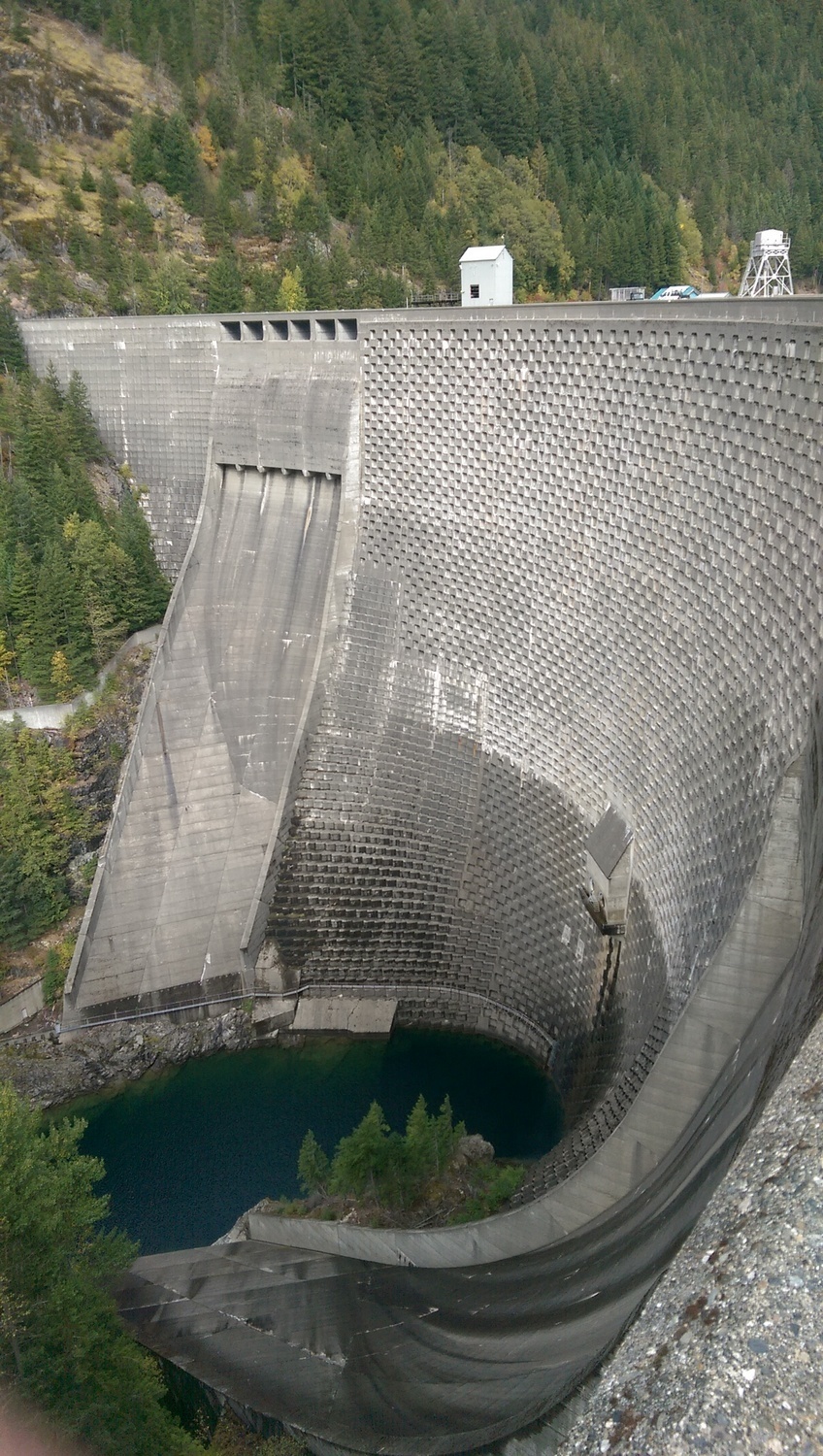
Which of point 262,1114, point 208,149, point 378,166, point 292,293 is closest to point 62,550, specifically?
point 292,293

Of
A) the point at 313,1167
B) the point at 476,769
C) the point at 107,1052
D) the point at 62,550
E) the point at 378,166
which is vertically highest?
the point at 378,166

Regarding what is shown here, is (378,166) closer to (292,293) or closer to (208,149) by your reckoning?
(208,149)

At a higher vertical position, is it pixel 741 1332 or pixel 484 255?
pixel 484 255

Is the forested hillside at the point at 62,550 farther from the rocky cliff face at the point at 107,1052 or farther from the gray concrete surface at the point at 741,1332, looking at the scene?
the gray concrete surface at the point at 741,1332

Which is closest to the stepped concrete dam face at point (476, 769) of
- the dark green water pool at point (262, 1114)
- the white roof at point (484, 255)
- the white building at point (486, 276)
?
the dark green water pool at point (262, 1114)

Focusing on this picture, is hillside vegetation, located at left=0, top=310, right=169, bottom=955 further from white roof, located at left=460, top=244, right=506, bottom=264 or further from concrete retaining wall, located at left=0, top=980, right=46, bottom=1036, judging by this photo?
white roof, located at left=460, top=244, right=506, bottom=264

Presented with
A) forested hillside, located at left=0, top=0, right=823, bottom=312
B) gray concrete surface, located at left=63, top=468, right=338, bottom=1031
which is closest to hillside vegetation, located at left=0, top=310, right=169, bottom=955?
gray concrete surface, located at left=63, top=468, right=338, bottom=1031
